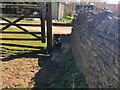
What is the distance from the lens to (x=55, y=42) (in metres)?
6.02

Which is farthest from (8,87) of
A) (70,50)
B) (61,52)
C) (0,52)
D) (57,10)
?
(57,10)

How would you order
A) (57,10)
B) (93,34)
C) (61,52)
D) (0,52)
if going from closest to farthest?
(93,34)
(0,52)
(61,52)
(57,10)

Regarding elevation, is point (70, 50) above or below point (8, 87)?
above

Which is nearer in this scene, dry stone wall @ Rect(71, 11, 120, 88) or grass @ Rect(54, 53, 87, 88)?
dry stone wall @ Rect(71, 11, 120, 88)

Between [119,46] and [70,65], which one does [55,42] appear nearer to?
[70,65]

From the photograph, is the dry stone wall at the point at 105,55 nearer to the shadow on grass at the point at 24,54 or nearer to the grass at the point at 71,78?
the grass at the point at 71,78

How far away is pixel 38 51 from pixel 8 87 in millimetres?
2302

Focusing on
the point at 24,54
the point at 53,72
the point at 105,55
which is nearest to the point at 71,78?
the point at 53,72

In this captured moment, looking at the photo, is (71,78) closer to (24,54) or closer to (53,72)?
(53,72)

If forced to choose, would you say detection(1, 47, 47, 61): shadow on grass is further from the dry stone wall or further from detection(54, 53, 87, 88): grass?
the dry stone wall

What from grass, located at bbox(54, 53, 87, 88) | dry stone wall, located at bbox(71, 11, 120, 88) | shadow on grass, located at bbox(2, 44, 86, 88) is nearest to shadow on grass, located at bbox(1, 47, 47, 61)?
shadow on grass, located at bbox(2, 44, 86, 88)

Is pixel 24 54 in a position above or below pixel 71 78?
above

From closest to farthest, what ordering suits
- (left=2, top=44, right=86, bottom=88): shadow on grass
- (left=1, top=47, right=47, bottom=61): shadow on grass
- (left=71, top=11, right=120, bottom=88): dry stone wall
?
(left=71, top=11, right=120, bottom=88): dry stone wall, (left=2, top=44, right=86, bottom=88): shadow on grass, (left=1, top=47, right=47, bottom=61): shadow on grass

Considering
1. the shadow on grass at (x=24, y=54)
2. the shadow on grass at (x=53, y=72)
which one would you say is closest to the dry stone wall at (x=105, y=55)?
the shadow on grass at (x=53, y=72)
